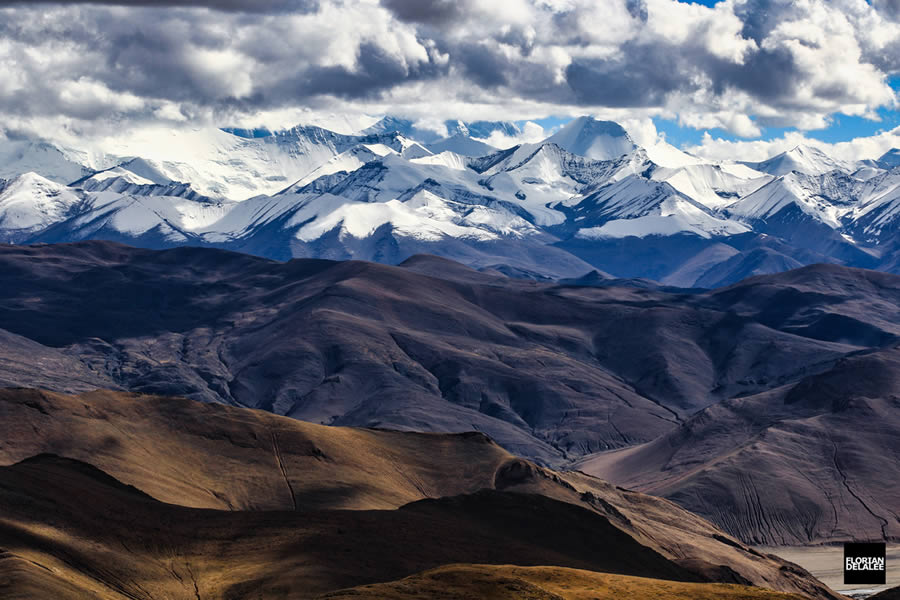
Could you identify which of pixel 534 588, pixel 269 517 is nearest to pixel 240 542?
pixel 269 517

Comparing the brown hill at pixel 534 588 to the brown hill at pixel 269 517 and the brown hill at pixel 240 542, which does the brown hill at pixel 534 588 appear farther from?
the brown hill at pixel 269 517

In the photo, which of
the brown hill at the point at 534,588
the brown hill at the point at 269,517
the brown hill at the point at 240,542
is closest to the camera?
the brown hill at the point at 534,588

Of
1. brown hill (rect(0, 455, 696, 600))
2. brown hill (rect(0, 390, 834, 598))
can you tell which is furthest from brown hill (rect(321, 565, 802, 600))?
brown hill (rect(0, 390, 834, 598))

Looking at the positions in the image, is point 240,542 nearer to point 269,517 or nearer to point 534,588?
point 269,517

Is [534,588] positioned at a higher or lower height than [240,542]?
higher

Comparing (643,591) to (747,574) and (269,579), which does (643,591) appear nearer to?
(269,579)

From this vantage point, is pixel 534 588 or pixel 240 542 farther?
pixel 240 542

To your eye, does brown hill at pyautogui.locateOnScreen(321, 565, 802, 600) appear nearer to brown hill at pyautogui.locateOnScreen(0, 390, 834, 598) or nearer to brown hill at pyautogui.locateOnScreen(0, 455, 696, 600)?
brown hill at pyautogui.locateOnScreen(0, 455, 696, 600)

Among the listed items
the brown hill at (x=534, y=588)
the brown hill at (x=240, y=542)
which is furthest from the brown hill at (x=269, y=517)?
the brown hill at (x=534, y=588)

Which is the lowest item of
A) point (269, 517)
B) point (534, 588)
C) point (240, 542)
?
point (269, 517)
